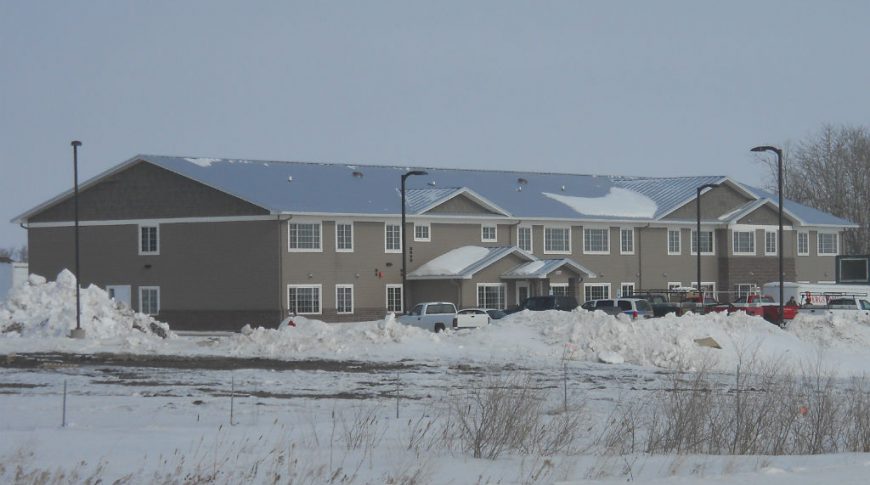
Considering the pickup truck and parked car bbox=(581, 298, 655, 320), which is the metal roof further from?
the pickup truck

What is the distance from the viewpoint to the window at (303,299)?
60.8 meters

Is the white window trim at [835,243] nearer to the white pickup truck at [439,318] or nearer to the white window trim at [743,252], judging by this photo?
the white window trim at [743,252]

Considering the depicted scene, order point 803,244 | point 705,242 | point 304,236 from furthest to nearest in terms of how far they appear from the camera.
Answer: point 803,244 → point 705,242 → point 304,236

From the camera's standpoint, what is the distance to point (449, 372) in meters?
33.5

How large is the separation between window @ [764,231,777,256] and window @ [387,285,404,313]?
25173 mm

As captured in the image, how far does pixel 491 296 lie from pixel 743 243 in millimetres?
18953

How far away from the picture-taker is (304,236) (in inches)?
2424

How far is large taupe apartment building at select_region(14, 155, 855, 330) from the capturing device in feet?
201

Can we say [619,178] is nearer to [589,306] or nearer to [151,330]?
[589,306]

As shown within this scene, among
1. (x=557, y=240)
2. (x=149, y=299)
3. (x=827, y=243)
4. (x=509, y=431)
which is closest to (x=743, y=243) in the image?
(x=827, y=243)

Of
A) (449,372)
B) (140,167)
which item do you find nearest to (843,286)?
(140,167)

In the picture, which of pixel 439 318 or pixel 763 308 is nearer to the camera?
pixel 439 318

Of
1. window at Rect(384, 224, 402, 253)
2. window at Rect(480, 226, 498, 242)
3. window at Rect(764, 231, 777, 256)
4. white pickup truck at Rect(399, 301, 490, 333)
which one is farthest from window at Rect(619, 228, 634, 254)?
white pickup truck at Rect(399, 301, 490, 333)

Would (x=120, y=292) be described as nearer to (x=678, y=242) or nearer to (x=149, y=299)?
(x=149, y=299)
